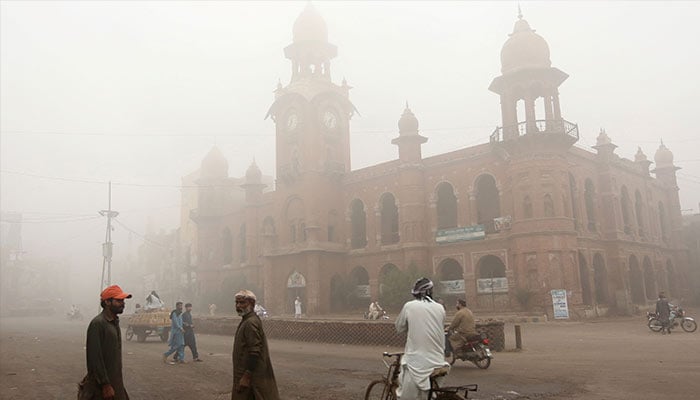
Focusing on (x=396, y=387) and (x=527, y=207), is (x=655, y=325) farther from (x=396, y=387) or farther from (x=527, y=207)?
(x=396, y=387)

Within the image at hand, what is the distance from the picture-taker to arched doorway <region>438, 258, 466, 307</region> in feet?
104

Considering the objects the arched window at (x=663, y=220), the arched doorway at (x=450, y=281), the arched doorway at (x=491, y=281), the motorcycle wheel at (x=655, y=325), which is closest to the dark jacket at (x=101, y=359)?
the motorcycle wheel at (x=655, y=325)

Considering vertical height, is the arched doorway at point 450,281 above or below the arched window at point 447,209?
below

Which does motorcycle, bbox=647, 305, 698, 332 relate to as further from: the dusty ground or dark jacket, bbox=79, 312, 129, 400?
dark jacket, bbox=79, 312, 129, 400

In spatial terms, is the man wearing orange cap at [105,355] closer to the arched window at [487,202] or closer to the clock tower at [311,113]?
the arched window at [487,202]

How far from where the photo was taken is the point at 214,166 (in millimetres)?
55156

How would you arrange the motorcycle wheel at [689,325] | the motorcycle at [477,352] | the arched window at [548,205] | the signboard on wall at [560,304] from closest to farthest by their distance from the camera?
the motorcycle at [477,352] → the motorcycle wheel at [689,325] → the signboard on wall at [560,304] → the arched window at [548,205]

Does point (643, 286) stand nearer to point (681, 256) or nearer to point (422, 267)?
point (681, 256)

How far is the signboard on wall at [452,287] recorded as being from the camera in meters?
31.4

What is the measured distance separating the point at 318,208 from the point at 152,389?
28.4 m

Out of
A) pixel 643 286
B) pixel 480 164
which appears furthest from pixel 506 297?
pixel 643 286

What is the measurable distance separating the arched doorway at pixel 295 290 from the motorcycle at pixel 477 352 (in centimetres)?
2676

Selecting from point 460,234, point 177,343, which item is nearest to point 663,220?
point 460,234

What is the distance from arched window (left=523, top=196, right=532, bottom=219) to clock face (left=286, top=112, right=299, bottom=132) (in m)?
18.8
